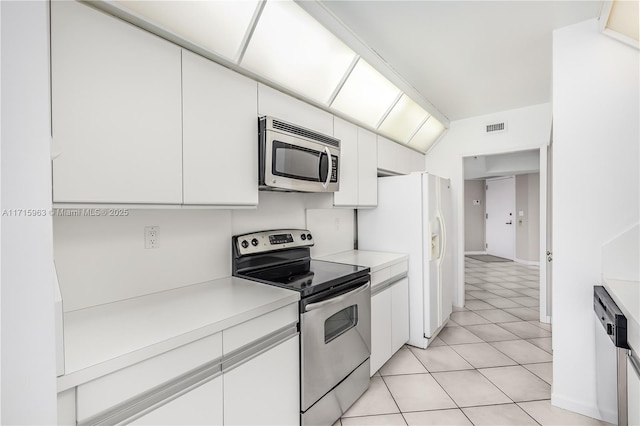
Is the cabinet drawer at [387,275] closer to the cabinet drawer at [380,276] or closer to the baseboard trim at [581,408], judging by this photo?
the cabinet drawer at [380,276]

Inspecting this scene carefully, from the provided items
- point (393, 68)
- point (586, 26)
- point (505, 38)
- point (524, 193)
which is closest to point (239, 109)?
point (393, 68)

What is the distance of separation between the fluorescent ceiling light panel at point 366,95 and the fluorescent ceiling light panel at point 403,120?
0.45ft

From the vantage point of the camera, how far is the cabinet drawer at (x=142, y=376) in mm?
902

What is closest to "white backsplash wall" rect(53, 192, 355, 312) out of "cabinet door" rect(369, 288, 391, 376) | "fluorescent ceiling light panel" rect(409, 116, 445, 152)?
"cabinet door" rect(369, 288, 391, 376)

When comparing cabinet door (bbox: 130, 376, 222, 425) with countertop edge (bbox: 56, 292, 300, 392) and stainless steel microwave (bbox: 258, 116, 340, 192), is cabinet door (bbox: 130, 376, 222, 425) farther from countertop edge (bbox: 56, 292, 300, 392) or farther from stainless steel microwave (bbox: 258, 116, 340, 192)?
stainless steel microwave (bbox: 258, 116, 340, 192)

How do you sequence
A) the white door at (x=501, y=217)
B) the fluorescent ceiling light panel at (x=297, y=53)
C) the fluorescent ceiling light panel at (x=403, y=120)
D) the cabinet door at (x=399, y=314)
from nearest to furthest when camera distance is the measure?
the fluorescent ceiling light panel at (x=297, y=53) < the cabinet door at (x=399, y=314) < the fluorescent ceiling light panel at (x=403, y=120) < the white door at (x=501, y=217)

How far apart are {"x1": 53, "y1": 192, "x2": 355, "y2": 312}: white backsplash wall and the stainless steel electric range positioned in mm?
132

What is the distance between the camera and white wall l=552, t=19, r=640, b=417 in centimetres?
181

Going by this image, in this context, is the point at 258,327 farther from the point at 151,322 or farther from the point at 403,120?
the point at 403,120

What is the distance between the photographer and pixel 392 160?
3328 mm

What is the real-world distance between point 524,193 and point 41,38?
340 inches

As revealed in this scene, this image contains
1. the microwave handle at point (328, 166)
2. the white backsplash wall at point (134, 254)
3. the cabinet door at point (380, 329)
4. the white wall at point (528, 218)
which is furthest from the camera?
the white wall at point (528, 218)

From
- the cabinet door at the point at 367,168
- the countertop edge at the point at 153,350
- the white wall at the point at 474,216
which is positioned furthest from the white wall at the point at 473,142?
the white wall at the point at 474,216

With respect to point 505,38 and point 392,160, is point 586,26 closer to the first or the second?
point 505,38
